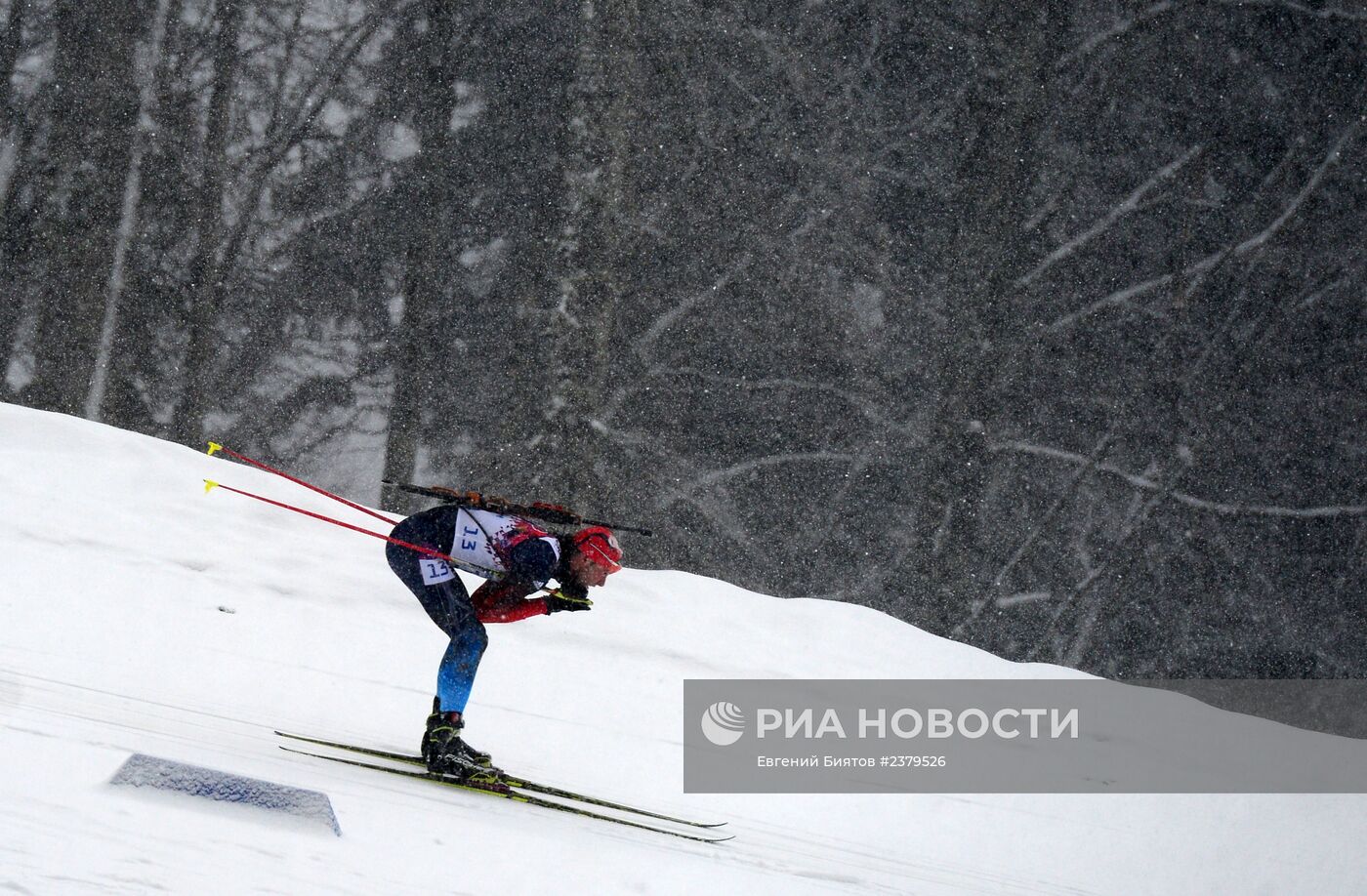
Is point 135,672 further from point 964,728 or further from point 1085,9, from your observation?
point 1085,9

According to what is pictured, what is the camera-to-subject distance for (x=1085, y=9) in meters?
17.7

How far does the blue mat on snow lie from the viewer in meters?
3.44

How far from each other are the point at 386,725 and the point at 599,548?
1700 millimetres

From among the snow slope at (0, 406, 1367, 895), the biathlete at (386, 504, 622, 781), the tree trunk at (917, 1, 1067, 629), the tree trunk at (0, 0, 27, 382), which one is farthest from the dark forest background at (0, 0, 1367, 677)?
the biathlete at (386, 504, 622, 781)

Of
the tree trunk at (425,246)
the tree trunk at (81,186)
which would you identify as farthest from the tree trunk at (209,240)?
the tree trunk at (425,246)

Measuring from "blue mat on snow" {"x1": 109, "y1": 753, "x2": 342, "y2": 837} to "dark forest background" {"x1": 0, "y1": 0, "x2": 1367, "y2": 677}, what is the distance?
10912 millimetres

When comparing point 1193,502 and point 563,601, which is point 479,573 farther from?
point 1193,502

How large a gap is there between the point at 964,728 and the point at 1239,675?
1097cm

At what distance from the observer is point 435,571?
545 centimetres

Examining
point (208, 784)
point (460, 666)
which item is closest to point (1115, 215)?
point (460, 666)

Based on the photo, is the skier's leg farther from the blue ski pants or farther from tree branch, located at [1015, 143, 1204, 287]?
tree branch, located at [1015, 143, 1204, 287]

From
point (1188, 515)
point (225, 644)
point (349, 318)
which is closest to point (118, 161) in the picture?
point (349, 318)

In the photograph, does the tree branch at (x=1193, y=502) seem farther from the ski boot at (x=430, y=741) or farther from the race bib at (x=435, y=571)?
the ski boot at (x=430, y=741)

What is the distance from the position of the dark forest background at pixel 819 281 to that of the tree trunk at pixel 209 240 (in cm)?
6
